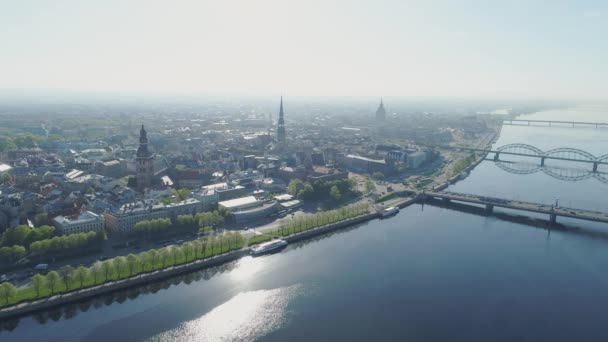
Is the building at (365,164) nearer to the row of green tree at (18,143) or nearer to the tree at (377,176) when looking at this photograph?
the tree at (377,176)

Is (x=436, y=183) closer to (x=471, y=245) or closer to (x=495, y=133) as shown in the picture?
(x=471, y=245)

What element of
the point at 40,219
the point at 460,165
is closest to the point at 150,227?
the point at 40,219

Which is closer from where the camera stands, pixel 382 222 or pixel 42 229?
pixel 42 229

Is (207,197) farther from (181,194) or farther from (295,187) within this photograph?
(295,187)

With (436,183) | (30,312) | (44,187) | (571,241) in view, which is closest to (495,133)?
(436,183)

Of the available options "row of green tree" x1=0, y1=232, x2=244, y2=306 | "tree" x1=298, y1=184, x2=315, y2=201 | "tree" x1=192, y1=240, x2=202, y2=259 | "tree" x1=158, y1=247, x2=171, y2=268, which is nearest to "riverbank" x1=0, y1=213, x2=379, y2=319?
"row of green tree" x1=0, y1=232, x2=244, y2=306

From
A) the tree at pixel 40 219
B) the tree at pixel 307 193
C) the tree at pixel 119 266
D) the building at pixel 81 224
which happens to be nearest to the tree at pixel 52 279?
the tree at pixel 119 266

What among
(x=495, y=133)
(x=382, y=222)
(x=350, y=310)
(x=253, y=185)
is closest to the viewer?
(x=350, y=310)
